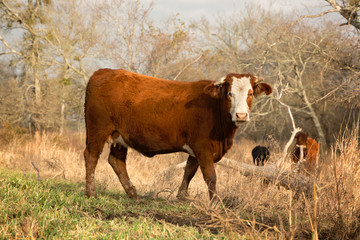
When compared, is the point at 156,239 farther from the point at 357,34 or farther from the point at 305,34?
the point at 305,34

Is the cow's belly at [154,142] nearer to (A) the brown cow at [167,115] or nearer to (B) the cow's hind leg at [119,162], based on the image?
(A) the brown cow at [167,115]

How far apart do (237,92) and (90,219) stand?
282 centimetres

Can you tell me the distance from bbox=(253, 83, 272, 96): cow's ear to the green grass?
7.58ft

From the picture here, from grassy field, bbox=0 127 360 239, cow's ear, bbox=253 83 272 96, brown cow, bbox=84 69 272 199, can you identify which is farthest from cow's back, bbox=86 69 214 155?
grassy field, bbox=0 127 360 239

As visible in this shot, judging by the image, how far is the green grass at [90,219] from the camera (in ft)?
10.8

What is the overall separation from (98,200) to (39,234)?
2073 millimetres

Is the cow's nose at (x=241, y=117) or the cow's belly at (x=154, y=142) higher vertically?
the cow's nose at (x=241, y=117)

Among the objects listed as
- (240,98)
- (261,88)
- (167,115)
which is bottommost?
(167,115)

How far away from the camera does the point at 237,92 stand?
17.8 ft

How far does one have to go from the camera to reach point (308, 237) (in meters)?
3.65

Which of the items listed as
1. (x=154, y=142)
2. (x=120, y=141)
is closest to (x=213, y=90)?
(x=154, y=142)

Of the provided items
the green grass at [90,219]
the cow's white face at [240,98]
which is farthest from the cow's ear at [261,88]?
the green grass at [90,219]

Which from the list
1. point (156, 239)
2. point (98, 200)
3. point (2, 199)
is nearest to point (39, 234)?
point (156, 239)

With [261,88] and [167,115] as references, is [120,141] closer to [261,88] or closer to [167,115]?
[167,115]
